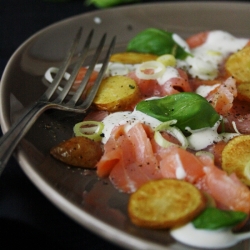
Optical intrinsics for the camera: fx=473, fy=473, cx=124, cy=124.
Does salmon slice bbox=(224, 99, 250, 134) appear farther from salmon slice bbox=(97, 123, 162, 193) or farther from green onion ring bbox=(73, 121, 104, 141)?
green onion ring bbox=(73, 121, 104, 141)

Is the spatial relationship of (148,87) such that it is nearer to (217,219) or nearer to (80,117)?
(80,117)

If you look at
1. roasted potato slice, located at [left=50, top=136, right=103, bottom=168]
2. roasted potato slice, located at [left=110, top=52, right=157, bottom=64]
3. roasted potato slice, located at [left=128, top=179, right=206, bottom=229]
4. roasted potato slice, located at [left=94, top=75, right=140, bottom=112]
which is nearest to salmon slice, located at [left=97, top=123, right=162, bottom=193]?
roasted potato slice, located at [left=50, top=136, right=103, bottom=168]

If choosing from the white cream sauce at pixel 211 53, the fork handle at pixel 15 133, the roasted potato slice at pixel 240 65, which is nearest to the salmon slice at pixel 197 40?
the white cream sauce at pixel 211 53

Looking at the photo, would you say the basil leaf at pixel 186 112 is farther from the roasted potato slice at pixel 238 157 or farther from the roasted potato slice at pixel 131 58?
the roasted potato slice at pixel 131 58

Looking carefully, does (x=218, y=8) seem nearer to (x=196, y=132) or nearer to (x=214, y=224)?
(x=196, y=132)

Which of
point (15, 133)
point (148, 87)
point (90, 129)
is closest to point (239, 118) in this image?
point (148, 87)

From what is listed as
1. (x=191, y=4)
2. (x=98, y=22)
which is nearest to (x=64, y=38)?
(x=98, y=22)
